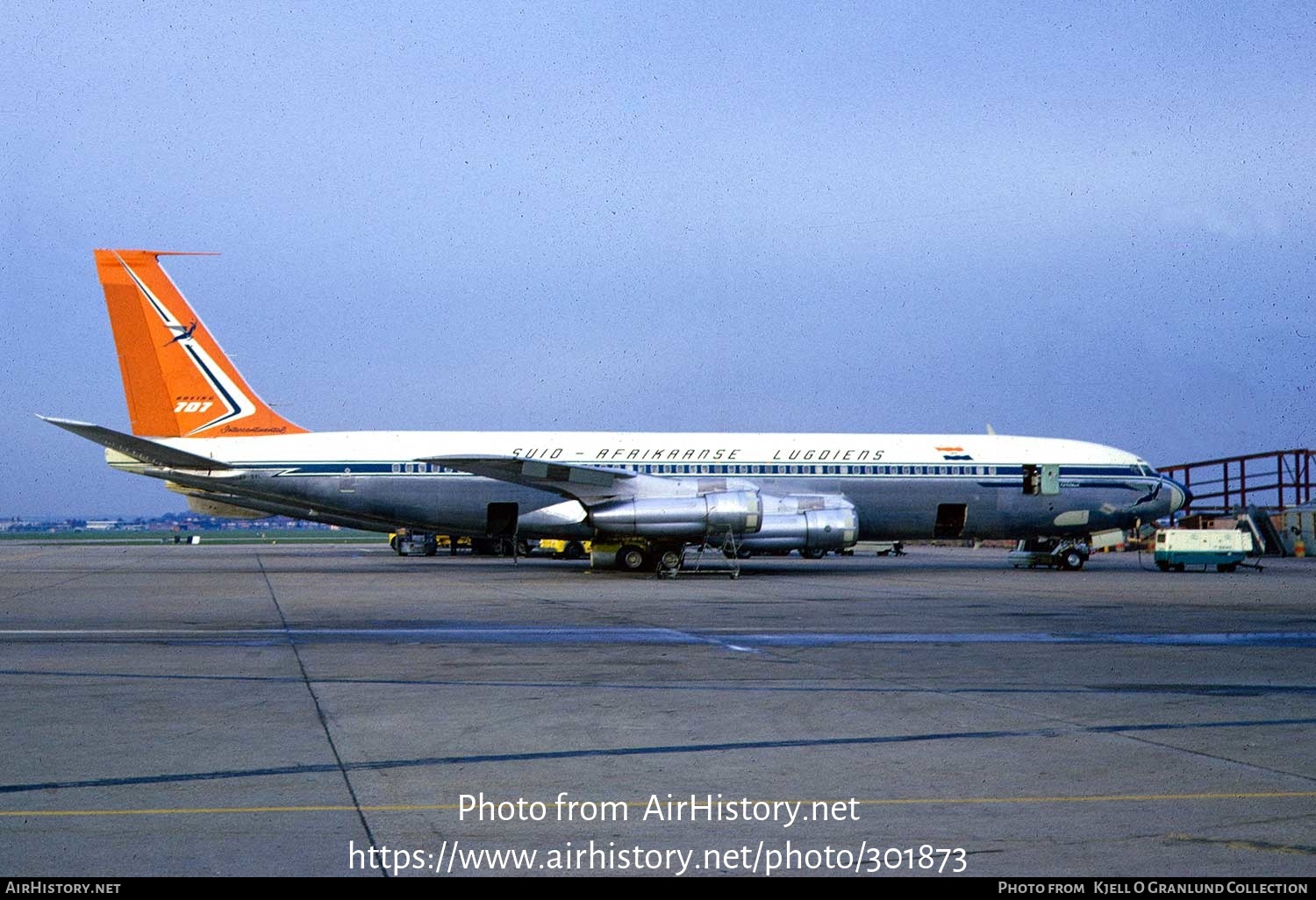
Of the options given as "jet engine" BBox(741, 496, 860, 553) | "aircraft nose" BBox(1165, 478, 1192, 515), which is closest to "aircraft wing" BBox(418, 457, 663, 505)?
"jet engine" BBox(741, 496, 860, 553)

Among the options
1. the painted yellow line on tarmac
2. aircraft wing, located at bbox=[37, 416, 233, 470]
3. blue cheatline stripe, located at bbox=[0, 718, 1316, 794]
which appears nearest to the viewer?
the painted yellow line on tarmac

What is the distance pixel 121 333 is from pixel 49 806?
29.3 metres

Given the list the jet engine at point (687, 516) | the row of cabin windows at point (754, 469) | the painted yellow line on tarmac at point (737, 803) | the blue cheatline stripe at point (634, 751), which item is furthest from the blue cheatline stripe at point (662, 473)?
the painted yellow line on tarmac at point (737, 803)

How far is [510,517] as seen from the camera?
3341cm

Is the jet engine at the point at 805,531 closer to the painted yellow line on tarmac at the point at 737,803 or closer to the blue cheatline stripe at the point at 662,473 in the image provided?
the blue cheatline stripe at the point at 662,473

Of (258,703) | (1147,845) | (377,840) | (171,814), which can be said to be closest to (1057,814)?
(1147,845)

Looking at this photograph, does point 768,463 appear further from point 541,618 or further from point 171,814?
point 171,814

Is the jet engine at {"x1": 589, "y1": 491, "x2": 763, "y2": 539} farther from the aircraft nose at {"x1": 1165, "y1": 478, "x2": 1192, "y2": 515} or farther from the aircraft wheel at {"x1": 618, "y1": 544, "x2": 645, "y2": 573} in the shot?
the aircraft nose at {"x1": 1165, "y1": 478, "x2": 1192, "y2": 515}

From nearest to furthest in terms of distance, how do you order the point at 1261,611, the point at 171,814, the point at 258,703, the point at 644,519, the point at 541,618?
the point at 171,814 < the point at 258,703 < the point at 541,618 < the point at 1261,611 < the point at 644,519

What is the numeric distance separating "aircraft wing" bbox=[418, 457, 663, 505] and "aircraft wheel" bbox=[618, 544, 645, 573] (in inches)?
Answer: 62.6

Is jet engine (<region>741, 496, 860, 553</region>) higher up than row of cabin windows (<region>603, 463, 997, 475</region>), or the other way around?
row of cabin windows (<region>603, 463, 997, 475</region>)

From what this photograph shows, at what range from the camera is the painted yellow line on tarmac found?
6.32 m

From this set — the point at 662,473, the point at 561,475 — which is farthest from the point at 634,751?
the point at 662,473

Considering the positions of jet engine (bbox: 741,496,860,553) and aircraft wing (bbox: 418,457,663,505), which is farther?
jet engine (bbox: 741,496,860,553)
